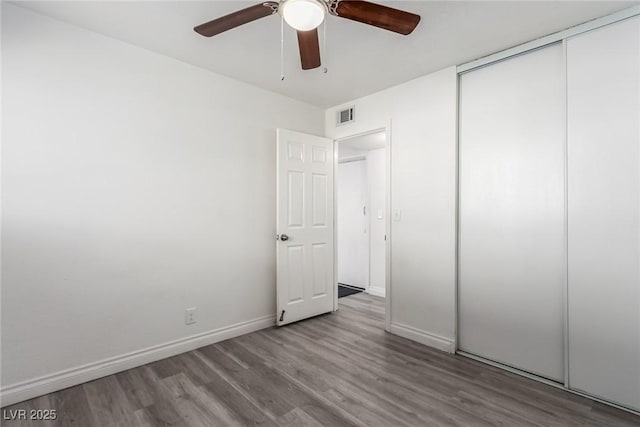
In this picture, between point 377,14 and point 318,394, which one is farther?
point 318,394

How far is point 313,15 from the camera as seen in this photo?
1.50 m

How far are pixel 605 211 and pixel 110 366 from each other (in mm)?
3677

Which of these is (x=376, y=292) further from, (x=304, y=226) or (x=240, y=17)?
(x=240, y=17)

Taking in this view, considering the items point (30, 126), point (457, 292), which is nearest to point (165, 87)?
point (30, 126)

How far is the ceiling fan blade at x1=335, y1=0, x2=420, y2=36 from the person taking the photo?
153cm

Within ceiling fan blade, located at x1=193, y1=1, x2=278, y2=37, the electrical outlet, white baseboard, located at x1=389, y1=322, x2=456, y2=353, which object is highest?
ceiling fan blade, located at x1=193, y1=1, x2=278, y2=37

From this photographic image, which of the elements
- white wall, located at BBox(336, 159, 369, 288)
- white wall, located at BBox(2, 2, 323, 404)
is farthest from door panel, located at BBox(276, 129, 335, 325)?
white wall, located at BBox(336, 159, 369, 288)

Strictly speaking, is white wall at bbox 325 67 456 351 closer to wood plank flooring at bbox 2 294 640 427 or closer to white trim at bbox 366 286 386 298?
wood plank flooring at bbox 2 294 640 427

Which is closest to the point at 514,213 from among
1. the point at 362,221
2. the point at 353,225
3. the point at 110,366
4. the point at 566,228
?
the point at 566,228

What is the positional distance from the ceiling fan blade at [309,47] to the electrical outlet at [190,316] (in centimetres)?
227

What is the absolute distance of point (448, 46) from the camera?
247 centimetres

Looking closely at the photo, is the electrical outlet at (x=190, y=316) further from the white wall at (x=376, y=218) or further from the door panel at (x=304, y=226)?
→ the white wall at (x=376, y=218)

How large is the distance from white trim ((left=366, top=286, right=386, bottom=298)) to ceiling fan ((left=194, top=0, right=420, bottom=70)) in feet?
12.2

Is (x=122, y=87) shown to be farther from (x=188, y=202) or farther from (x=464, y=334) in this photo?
(x=464, y=334)
